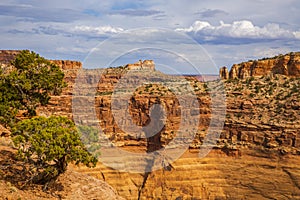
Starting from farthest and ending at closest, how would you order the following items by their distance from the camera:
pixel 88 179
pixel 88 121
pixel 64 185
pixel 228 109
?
1. pixel 88 121
2. pixel 228 109
3. pixel 88 179
4. pixel 64 185

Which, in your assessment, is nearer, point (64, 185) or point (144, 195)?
point (64, 185)

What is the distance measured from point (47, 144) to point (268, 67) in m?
34.5

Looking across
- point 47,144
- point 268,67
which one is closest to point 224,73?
point 268,67

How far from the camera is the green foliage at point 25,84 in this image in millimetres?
24078

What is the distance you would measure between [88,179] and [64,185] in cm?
211

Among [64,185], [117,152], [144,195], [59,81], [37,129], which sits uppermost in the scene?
[59,81]

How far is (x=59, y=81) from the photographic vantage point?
88.1ft

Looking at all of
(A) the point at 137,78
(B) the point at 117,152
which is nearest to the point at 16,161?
(B) the point at 117,152

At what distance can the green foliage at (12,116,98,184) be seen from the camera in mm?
17016

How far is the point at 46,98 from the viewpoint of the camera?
89.3ft

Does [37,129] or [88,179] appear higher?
[37,129]

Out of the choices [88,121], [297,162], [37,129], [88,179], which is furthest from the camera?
[88,121]

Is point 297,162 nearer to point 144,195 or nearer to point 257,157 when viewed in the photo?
point 257,157

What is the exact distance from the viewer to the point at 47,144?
17.1 metres
